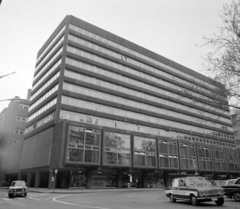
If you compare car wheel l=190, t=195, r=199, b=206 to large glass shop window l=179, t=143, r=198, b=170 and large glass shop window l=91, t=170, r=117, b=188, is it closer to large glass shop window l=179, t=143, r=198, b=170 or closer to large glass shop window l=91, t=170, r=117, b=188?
large glass shop window l=91, t=170, r=117, b=188

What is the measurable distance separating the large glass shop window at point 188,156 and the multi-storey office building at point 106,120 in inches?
9.4

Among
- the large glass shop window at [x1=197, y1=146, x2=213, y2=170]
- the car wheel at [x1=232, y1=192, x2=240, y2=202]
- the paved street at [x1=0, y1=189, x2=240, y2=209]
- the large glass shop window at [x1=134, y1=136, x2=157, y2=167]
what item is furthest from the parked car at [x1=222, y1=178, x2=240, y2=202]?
the large glass shop window at [x1=197, y1=146, x2=213, y2=170]

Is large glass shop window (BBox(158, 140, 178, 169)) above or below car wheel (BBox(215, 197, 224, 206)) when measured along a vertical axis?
above

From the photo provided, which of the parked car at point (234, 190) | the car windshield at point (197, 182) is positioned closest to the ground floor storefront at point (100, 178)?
the parked car at point (234, 190)

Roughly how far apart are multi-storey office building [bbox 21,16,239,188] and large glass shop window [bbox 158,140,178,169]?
0.71 feet

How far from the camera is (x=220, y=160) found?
6050 centimetres

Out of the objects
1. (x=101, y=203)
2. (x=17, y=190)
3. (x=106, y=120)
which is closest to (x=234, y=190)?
(x=101, y=203)

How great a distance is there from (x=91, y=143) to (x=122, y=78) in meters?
20.0

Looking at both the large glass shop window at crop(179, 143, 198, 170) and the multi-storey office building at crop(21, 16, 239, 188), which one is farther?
the large glass shop window at crop(179, 143, 198, 170)

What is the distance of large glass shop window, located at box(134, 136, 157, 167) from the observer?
44469 millimetres

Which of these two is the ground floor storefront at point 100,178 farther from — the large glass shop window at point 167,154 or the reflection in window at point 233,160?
the reflection in window at point 233,160

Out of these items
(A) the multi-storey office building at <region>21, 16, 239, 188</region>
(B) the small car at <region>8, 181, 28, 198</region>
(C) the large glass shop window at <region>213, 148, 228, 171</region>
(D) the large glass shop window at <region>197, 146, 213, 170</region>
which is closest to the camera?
(B) the small car at <region>8, 181, 28, 198</region>

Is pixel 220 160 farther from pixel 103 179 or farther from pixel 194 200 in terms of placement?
pixel 194 200

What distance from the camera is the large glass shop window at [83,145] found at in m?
37.1
